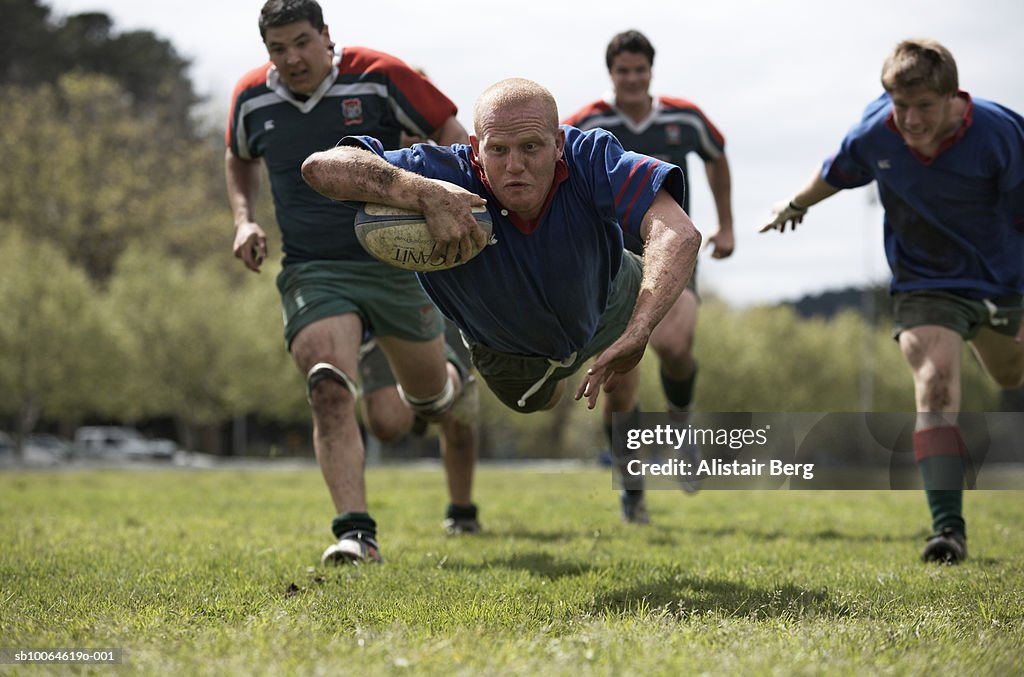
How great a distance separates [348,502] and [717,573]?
1.96 meters

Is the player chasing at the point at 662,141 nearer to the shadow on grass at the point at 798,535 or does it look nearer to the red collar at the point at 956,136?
the shadow on grass at the point at 798,535

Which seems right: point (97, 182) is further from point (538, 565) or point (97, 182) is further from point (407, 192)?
point (407, 192)

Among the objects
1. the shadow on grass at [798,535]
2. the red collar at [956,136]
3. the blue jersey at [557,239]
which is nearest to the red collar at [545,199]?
the blue jersey at [557,239]

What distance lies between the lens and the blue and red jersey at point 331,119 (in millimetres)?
6309

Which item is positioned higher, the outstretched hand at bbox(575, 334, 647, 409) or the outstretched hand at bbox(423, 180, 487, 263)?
the outstretched hand at bbox(423, 180, 487, 263)

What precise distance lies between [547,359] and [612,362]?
1.65 meters

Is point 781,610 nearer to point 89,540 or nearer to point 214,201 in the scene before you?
point 89,540

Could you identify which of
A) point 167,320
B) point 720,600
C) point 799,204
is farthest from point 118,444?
point 720,600

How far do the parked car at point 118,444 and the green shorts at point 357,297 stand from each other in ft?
141

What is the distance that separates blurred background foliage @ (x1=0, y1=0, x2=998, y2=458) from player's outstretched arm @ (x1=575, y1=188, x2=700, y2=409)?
33.9 m

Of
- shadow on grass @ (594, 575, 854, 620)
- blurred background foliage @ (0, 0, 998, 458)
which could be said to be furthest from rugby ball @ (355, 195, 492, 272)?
blurred background foliage @ (0, 0, 998, 458)

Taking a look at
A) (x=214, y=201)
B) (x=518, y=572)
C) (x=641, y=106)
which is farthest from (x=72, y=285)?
(x=518, y=572)

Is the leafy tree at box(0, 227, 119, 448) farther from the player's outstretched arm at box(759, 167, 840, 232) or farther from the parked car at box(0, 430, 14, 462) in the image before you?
the player's outstretched arm at box(759, 167, 840, 232)

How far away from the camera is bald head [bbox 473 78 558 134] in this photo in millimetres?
4379
